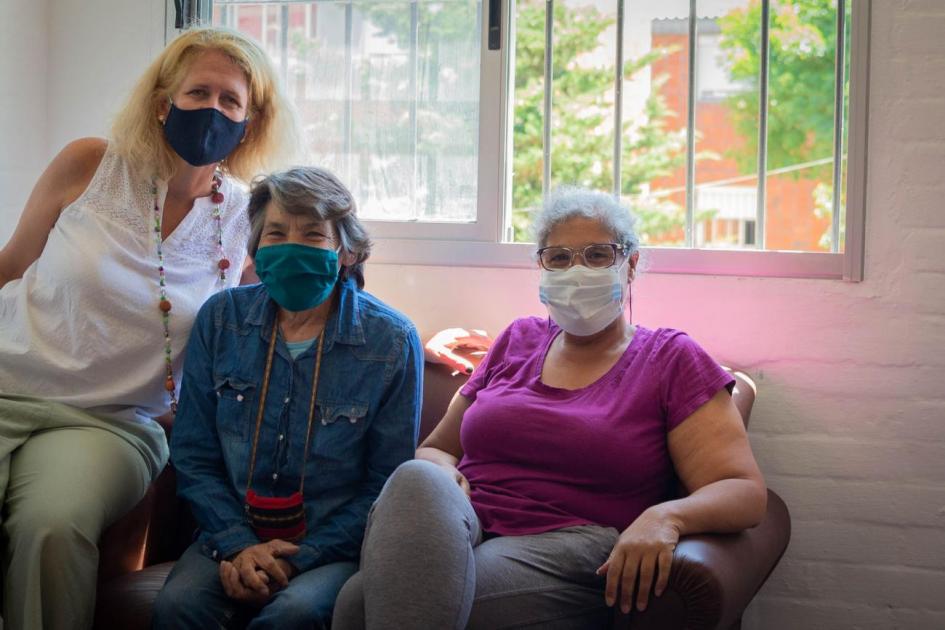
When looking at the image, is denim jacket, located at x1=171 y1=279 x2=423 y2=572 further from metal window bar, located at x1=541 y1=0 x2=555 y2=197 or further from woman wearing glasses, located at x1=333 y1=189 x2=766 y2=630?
metal window bar, located at x1=541 y1=0 x2=555 y2=197

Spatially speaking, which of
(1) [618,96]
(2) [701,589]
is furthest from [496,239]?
(2) [701,589]

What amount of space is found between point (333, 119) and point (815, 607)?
1821 millimetres

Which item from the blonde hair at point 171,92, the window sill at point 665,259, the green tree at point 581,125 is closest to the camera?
the blonde hair at point 171,92

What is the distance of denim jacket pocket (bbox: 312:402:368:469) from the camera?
73.3 inches

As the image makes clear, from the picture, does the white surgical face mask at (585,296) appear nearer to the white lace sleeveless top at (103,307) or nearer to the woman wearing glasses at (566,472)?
the woman wearing glasses at (566,472)

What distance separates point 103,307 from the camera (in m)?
2.07

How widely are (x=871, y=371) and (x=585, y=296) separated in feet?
2.77

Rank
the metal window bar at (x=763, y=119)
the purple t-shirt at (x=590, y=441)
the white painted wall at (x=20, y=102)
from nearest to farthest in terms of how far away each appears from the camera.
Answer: the purple t-shirt at (x=590, y=441), the metal window bar at (x=763, y=119), the white painted wall at (x=20, y=102)

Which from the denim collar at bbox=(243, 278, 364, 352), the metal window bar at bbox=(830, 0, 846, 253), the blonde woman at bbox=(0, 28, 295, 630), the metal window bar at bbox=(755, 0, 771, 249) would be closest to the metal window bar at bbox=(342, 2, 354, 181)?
the blonde woman at bbox=(0, 28, 295, 630)

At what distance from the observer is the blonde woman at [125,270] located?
6.48 feet

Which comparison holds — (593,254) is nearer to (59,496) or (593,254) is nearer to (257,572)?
(257,572)

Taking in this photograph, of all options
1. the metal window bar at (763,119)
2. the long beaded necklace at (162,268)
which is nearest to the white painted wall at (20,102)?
the long beaded necklace at (162,268)

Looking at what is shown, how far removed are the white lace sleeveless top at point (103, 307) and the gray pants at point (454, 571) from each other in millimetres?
742

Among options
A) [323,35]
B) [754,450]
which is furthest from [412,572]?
[323,35]
